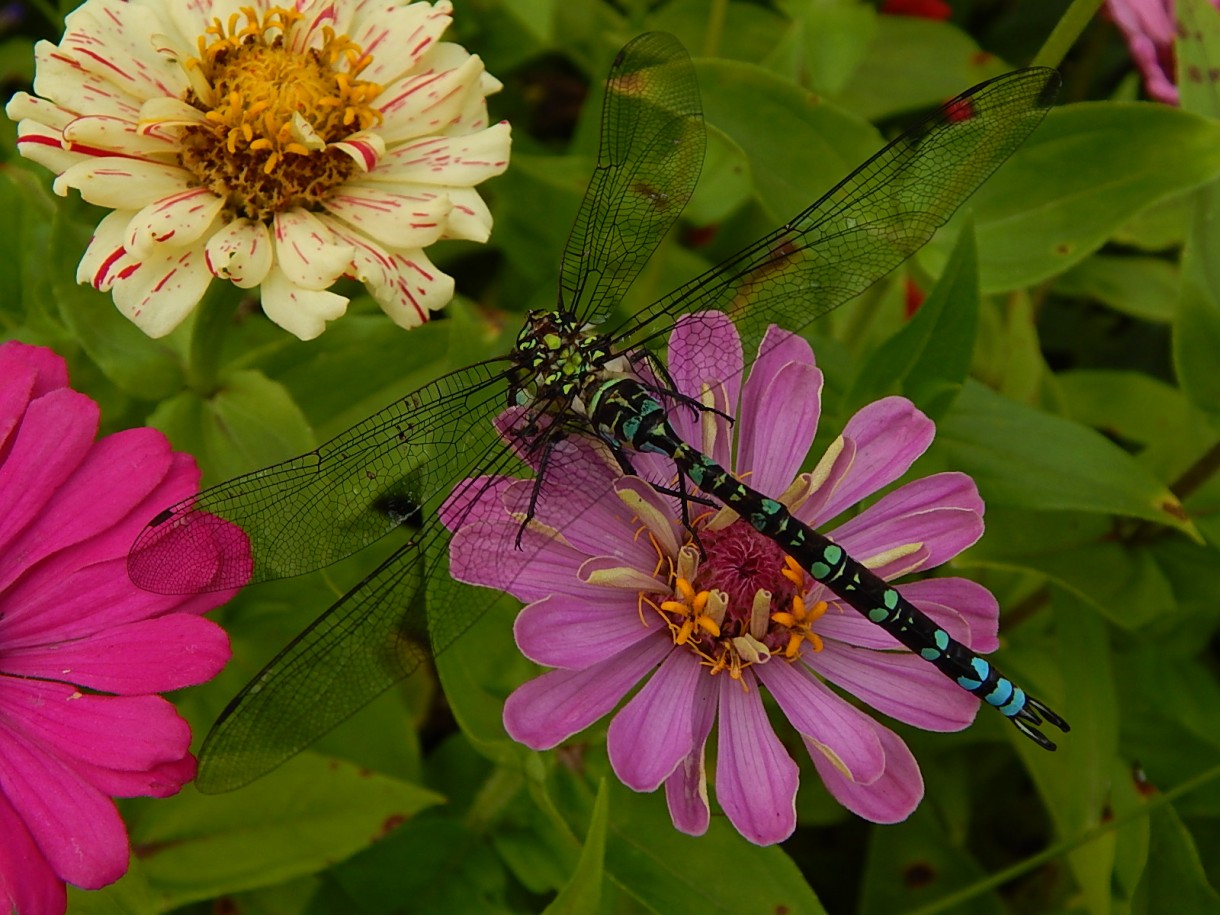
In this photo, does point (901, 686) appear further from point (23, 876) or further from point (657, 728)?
point (23, 876)

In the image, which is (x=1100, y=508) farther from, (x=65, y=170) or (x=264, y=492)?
(x=65, y=170)

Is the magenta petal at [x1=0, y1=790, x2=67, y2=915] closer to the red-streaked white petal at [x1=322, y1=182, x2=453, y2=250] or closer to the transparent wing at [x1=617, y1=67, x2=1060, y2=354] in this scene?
the red-streaked white petal at [x1=322, y1=182, x2=453, y2=250]

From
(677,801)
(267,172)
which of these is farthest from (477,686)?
(267,172)

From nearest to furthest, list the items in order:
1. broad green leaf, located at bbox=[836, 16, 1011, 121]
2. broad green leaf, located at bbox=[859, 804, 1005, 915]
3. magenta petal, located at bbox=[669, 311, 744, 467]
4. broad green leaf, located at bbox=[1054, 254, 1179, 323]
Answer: magenta petal, located at bbox=[669, 311, 744, 467] < broad green leaf, located at bbox=[859, 804, 1005, 915] < broad green leaf, located at bbox=[1054, 254, 1179, 323] < broad green leaf, located at bbox=[836, 16, 1011, 121]

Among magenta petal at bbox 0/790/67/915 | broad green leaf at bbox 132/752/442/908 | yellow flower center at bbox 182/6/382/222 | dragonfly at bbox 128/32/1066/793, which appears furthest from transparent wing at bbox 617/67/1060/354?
magenta petal at bbox 0/790/67/915

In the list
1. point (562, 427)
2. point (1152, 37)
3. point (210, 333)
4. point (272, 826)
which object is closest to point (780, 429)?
point (562, 427)

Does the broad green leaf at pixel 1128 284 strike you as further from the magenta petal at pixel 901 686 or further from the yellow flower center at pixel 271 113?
the yellow flower center at pixel 271 113

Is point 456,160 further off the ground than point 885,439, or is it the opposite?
point 456,160
